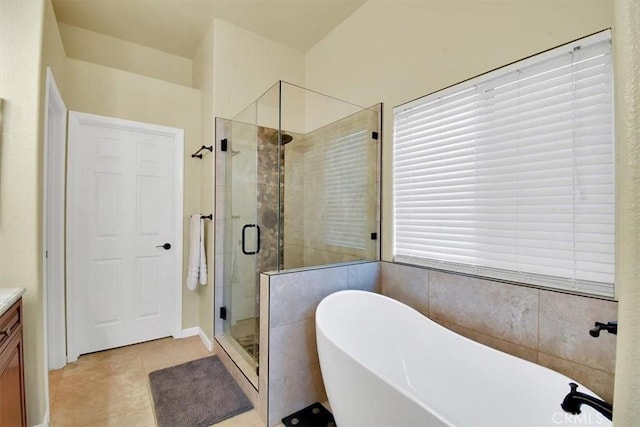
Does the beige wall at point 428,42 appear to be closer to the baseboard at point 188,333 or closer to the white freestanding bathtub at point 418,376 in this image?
the white freestanding bathtub at point 418,376

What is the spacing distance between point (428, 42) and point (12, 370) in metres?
2.96

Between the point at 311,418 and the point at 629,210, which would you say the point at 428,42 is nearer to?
the point at 629,210

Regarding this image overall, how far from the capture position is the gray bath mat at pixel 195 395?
1.83 metres

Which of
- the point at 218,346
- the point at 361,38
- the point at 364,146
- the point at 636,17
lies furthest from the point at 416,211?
the point at 218,346

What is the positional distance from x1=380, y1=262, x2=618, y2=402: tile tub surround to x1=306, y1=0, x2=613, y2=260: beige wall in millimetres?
512

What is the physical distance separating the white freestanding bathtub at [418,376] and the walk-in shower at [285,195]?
65cm

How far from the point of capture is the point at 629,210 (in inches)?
15.3

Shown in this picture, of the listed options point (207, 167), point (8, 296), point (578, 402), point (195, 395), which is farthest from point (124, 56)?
point (578, 402)

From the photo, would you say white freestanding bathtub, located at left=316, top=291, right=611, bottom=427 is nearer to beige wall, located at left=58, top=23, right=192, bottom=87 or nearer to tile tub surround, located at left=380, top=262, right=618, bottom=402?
tile tub surround, located at left=380, top=262, right=618, bottom=402

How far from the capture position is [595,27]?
1.31 meters

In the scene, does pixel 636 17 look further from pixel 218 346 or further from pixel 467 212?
pixel 218 346

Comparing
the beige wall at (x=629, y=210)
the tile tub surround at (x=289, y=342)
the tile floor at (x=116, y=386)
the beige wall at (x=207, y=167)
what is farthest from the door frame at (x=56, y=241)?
the beige wall at (x=629, y=210)

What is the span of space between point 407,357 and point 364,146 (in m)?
1.61

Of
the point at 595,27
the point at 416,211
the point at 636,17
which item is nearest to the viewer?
the point at 636,17
